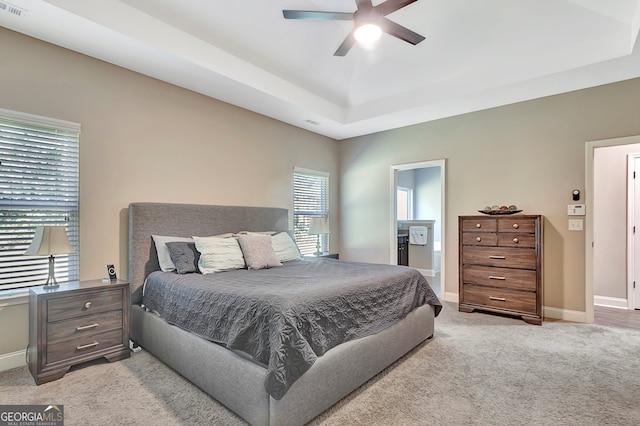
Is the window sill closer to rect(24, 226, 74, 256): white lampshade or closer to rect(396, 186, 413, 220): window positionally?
rect(24, 226, 74, 256): white lampshade

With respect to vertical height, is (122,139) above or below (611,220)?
above

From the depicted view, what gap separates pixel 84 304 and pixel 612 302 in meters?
6.22

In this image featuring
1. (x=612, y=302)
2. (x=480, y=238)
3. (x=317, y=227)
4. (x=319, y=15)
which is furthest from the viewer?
(x=317, y=227)

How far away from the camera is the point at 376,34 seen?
253 cm

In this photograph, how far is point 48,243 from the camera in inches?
93.0

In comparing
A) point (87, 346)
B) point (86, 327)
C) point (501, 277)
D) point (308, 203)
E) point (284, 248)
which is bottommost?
point (87, 346)

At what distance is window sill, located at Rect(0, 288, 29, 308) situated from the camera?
250 cm

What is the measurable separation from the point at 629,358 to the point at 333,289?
8.94 feet

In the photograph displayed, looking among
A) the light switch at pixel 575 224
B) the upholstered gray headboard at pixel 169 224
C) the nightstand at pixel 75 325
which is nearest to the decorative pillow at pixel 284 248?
the upholstered gray headboard at pixel 169 224

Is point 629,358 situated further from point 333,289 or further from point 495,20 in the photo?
point 495,20

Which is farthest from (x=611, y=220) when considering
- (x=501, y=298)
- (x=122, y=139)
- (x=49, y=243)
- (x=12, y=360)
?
(x=12, y=360)

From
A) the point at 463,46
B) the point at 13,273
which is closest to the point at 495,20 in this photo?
the point at 463,46

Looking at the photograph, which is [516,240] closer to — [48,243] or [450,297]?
[450,297]

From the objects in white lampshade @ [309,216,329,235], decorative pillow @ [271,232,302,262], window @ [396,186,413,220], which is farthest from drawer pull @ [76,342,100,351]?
window @ [396,186,413,220]
